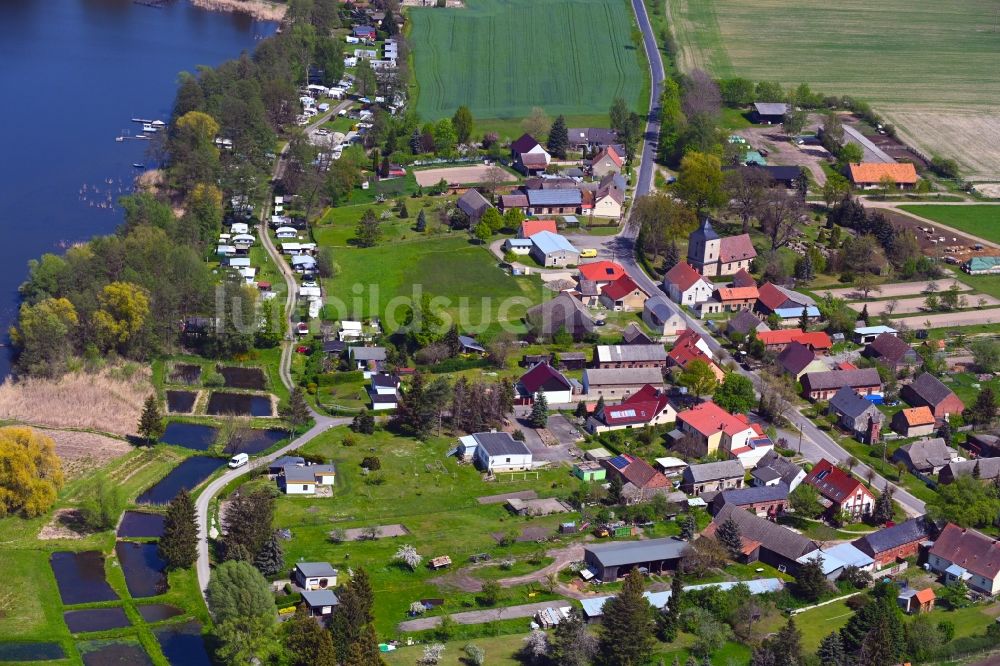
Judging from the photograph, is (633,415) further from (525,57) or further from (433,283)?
(525,57)

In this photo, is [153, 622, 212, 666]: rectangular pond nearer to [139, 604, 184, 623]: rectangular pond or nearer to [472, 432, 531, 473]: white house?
[139, 604, 184, 623]: rectangular pond

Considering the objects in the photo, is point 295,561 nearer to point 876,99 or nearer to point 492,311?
point 492,311

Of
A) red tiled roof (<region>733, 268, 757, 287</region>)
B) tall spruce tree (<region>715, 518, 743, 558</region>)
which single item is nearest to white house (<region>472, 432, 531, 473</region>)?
tall spruce tree (<region>715, 518, 743, 558</region>)

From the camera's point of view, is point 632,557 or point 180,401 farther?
point 180,401

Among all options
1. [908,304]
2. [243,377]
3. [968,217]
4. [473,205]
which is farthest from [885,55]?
[243,377]

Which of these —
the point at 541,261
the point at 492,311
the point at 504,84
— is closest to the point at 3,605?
the point at 492,311
